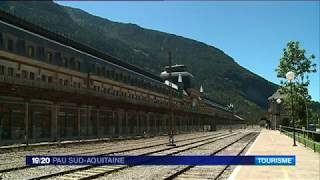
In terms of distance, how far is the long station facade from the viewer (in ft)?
152

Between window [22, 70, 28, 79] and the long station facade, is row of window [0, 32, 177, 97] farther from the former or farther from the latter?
window [22, 70, 28, 79]

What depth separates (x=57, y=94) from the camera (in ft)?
156

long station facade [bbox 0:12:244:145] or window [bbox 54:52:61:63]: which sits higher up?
window [bbox 54:52:61:63]

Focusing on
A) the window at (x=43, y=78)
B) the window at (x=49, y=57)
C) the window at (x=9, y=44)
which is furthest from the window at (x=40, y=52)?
the window at (x=9, y=44)

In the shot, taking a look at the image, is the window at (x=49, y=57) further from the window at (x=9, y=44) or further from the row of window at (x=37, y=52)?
the window at (x=9, y=44)

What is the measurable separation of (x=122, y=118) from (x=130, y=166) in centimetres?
5649

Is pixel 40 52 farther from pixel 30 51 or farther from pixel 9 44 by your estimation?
pixel 9 44

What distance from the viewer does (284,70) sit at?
1925 inches

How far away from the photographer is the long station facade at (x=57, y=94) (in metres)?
46.2

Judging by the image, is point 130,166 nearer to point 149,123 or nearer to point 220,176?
point 220,176

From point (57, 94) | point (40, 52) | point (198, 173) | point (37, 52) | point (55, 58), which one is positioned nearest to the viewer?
point (198, 173)

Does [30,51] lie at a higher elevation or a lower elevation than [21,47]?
lower

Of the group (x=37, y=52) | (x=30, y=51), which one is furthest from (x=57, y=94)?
(x=37, y=52)

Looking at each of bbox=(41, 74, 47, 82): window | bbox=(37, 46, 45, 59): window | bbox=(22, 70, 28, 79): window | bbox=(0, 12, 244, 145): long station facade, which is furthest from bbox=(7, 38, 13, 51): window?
bbox=(41, 74, 47, 82): window
